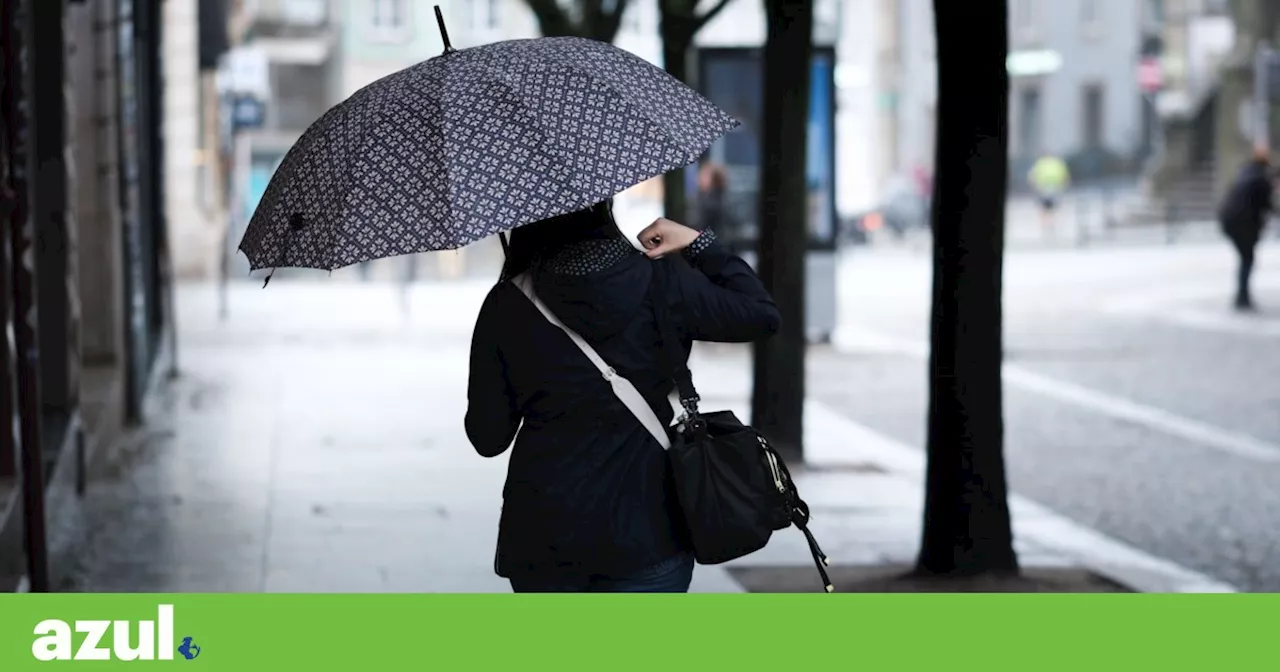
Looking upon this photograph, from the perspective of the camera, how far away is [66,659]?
402 centimetres

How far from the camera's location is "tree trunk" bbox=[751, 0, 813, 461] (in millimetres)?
12656

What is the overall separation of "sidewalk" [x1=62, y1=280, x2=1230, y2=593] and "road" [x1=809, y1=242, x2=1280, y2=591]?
0.48 m

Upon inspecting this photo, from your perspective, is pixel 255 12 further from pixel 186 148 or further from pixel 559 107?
pixel 559 107

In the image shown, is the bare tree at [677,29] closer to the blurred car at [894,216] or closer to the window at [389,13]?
the blurred car at [894,216]

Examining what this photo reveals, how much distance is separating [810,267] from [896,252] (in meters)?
22.6

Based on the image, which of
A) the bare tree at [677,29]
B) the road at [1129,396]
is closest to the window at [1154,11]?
the road at [1129,396]

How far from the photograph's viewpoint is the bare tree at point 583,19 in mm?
18031

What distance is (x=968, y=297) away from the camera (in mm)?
8633

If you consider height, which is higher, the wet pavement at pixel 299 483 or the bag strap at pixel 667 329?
the bag strap at pixel 667 329

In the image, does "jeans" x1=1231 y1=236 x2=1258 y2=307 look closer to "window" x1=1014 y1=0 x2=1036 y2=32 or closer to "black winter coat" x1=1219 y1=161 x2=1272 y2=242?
"black winter coat" x1=1219 y1=161 x2=1272 y2=242

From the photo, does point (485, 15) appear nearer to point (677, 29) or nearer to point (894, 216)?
point (894, 216)

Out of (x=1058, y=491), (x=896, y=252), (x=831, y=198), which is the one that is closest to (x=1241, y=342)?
(x=831, y=198)

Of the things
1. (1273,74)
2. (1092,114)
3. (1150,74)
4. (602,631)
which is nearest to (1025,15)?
(1092,114)

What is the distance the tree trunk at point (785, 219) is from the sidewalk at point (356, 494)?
0.44 m
